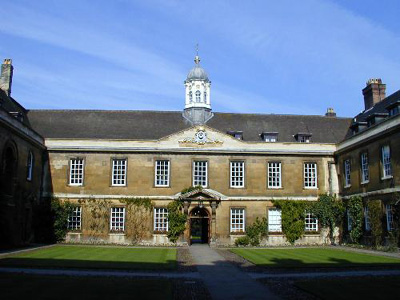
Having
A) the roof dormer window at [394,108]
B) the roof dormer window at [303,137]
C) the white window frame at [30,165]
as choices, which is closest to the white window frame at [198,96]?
the roof dormer window at [303,137]

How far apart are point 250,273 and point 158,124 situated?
2026 centimetres

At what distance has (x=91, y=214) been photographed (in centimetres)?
3031

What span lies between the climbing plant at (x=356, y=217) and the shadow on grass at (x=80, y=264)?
47.9 ft

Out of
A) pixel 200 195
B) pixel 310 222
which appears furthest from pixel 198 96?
pixel 310 222

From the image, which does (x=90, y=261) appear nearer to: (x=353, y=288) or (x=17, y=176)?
(x=17, y=176)

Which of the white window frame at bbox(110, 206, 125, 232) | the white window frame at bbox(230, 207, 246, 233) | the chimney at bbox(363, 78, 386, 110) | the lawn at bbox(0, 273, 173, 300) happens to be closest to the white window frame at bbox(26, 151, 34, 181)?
the white window frame at bbox(110, 206, 125, 232)

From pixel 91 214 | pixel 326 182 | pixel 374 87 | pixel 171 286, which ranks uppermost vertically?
pixel 374 87

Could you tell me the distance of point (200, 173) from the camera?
103 ft

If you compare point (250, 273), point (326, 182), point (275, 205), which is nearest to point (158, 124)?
A: point (275, 205)

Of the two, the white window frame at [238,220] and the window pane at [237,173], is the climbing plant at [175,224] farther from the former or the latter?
the window pane at [237,173]

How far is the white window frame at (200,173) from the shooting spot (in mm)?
31172

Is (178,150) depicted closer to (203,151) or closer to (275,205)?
(203,151)

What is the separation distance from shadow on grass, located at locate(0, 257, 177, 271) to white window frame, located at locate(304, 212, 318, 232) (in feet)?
50.2

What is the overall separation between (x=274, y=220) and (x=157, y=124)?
37.7 feet
